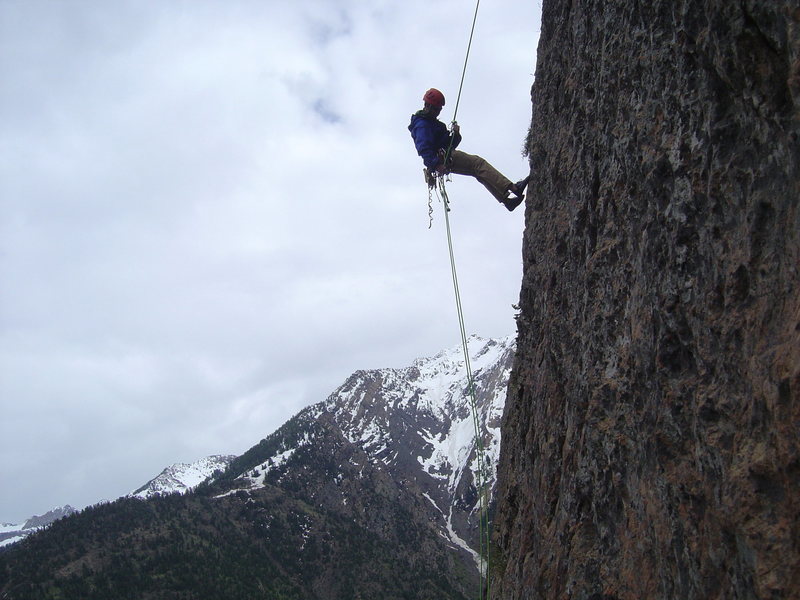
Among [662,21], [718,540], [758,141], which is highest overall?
[662,21]

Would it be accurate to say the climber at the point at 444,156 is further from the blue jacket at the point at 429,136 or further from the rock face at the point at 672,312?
the rock face at the point at 672,312

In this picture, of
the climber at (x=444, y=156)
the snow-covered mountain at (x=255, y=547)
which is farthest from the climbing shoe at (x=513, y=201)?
the snow-covered mountain at (x=255, y=547)

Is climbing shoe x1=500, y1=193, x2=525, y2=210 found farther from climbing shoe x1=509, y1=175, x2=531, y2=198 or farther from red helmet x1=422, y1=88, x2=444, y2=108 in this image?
red helmet x1=422, y1=88, x2=444, y2=108

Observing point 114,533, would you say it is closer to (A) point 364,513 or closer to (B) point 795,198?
(A) point 364,513

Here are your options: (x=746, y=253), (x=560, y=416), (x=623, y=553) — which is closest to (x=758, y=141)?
(x=746, y=253)

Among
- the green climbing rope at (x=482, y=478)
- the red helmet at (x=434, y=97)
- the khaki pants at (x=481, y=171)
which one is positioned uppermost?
the red helmet at (x=434, y=97)

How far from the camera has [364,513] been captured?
190500mm

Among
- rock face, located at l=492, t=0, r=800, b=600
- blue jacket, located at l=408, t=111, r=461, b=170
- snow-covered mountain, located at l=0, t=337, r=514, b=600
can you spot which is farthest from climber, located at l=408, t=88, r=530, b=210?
snow-covered mountain, located at l=0, t=337, r=514, b=600

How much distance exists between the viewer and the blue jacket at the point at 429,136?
10695 mm

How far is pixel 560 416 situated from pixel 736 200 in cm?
379

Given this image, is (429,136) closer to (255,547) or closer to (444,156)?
(444,156)

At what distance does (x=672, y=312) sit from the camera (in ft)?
15.6

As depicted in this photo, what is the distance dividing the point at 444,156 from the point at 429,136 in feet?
1.49

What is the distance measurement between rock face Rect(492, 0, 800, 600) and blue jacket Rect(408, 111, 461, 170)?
124 inches
